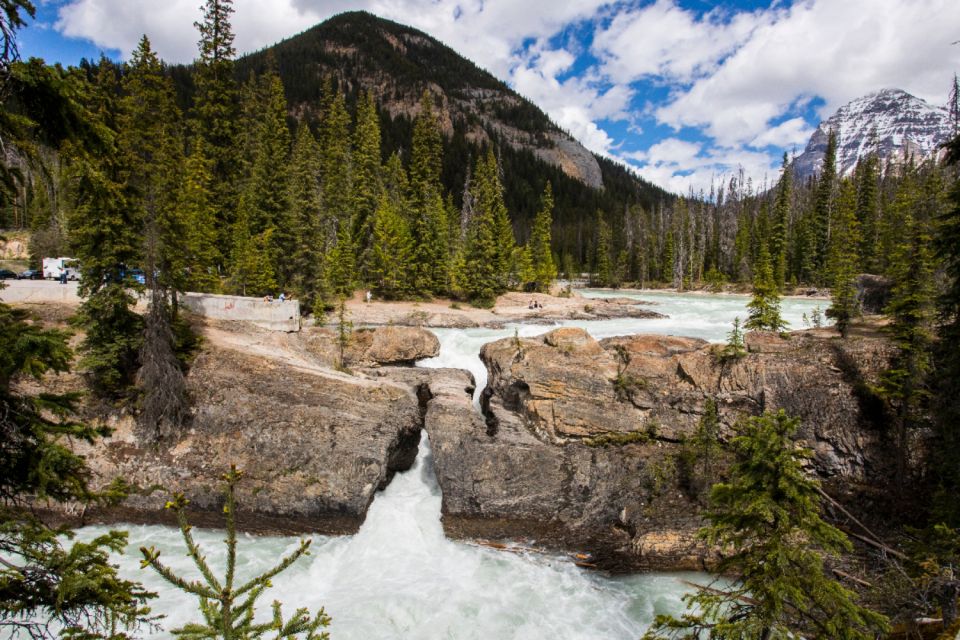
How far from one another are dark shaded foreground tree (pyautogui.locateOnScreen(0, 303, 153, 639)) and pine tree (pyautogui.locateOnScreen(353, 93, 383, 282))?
41.3m

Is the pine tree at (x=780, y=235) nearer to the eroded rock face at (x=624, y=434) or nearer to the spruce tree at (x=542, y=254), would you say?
the spruce tree at (x=542, y=254)

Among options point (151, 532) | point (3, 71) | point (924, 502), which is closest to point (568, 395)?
point (924, 502)

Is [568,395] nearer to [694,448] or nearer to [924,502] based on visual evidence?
[694,448]

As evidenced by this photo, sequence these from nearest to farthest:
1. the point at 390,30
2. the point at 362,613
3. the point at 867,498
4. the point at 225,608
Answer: the point at 225,608 → the point at 362,613 → the point at 867,498 → the point at 390,30

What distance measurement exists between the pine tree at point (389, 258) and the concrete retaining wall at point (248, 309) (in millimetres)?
17664

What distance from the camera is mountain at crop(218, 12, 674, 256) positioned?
11738 centimetres

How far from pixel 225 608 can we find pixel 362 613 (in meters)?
9.15

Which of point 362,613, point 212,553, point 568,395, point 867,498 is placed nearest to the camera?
point 362,613

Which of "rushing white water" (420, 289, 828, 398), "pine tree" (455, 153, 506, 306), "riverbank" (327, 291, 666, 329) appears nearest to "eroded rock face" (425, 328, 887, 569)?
"rushing white water" (420, 289, 828, 398)

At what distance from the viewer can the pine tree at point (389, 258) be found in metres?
43.9

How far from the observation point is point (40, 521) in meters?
3.75

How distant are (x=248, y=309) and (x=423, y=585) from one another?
18751 millimetres

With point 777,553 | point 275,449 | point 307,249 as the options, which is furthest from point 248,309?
point 777,553

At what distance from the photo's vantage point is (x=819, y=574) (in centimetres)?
511
